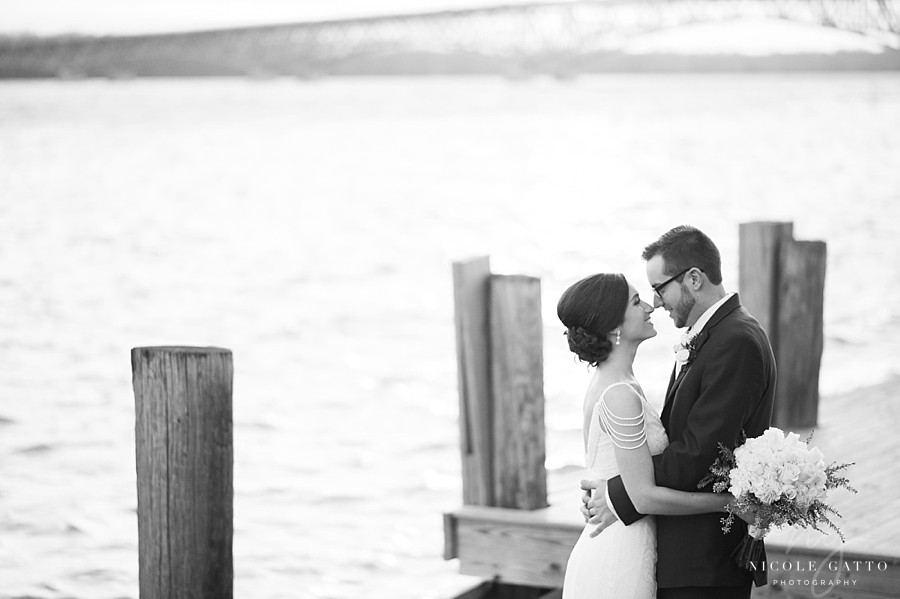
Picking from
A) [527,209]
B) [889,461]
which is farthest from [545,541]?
[527,209]

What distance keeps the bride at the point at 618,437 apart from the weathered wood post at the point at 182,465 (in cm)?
130

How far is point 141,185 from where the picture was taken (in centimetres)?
4178

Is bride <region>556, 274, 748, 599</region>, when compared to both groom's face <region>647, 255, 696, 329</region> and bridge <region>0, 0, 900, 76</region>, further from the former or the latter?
bridge <region>0, 0, 900, 76</region>

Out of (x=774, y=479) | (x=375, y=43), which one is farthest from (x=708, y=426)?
(x=375, y=43)

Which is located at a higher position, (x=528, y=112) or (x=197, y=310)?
(x=528, y=112)

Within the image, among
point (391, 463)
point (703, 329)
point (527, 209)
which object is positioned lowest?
point (391, 463)

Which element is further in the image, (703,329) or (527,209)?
(527,209)

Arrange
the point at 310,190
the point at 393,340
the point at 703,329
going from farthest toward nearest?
1. the point at 310,190
2. the point at 393,340
3. the point at 703,329

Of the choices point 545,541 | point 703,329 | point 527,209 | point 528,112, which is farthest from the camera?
point 528,112

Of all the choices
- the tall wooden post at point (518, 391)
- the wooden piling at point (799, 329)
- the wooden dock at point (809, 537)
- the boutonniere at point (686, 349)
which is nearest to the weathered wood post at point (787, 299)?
the wooden piling at point (799, 329)

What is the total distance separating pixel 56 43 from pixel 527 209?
52410 mm

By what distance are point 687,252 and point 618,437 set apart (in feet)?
1.84

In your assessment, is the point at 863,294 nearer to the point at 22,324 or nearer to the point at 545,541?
the point at 22,324

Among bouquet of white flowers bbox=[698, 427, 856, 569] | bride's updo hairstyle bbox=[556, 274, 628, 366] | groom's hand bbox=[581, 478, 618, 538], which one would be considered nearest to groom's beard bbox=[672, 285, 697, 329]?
bride's updo hairstyle bbox=[556, 274, 628, 366]
